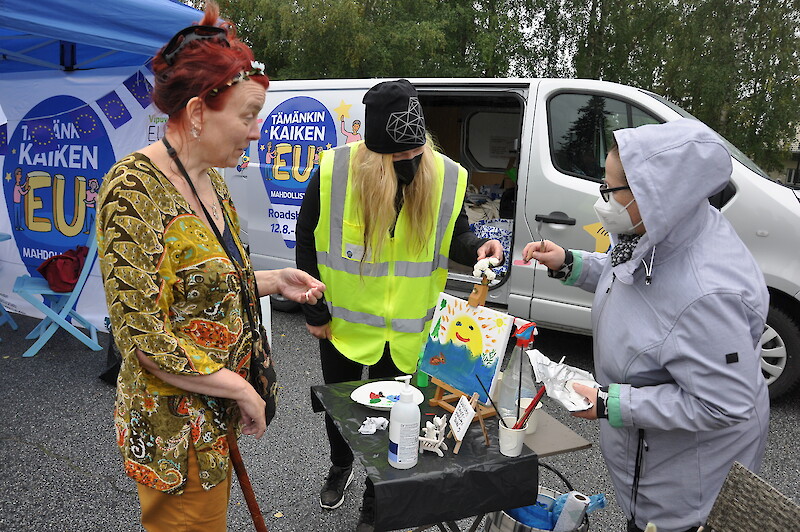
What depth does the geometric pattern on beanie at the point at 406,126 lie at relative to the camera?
2.04 metres

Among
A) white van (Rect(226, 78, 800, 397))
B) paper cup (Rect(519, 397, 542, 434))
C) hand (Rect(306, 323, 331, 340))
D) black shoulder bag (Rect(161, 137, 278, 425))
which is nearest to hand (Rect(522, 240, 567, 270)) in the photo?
paper cup (Rect(519, 397, 542, 434))

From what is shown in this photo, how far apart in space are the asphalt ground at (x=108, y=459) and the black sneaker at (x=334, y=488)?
0.14 feet

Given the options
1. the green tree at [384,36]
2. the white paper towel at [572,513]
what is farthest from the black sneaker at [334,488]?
the green tree at [384,36]

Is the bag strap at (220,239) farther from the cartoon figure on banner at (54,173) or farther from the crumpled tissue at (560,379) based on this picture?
the cartoon figure on banner at (54,173)

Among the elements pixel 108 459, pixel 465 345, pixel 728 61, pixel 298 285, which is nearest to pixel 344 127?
pixel 108 459

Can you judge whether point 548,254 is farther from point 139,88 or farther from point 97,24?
point 139,88

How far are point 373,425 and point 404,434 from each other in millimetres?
247

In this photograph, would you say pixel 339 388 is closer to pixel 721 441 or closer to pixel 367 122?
pixel 367 122

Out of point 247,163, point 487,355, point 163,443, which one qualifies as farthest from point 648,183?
point 247,163

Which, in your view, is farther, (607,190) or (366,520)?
(366,520)

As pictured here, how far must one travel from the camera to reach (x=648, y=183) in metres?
1.43

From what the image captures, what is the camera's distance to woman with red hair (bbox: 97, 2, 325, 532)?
49.1 inches

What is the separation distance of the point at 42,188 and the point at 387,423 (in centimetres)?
424

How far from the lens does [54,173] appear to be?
4.59 meters
